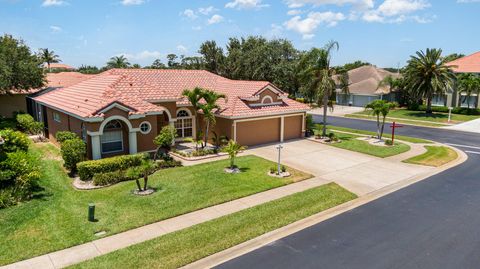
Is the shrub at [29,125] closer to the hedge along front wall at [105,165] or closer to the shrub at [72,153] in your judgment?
the shrub at [72,153]

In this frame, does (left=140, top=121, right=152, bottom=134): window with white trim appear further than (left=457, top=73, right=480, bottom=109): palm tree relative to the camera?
No

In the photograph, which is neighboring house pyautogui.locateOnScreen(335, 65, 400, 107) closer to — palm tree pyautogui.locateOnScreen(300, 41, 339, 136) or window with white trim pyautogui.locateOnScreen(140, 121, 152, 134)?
palm tree pyautogui.locateOnScreen(300, 41, 339, 136)

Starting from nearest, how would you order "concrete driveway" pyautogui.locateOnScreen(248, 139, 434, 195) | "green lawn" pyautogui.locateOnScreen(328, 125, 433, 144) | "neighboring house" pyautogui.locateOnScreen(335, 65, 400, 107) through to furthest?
"concrete driveway" pyautogui.locateOnScreen(248, 139, 434, 195)
"green lawn" pyautogui.locateOnScreen(328, 125, 433, 144)
"neighboring house" pyautogui.locateOnScreen(335, 65, 400, 107)

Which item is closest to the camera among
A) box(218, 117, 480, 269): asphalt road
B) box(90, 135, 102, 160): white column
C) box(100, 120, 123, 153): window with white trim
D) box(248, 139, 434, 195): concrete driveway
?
box(218, 117, 480, 269): asphalt road

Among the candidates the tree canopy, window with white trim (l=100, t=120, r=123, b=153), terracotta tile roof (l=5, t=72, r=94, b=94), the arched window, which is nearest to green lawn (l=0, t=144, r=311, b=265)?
window with white trim (l=100, t=120, r=123, b=153)

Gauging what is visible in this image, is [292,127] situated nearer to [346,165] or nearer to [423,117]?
[346,165]

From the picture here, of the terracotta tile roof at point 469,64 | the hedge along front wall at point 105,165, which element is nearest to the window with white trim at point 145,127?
the hedge along front wall at point 105,165
